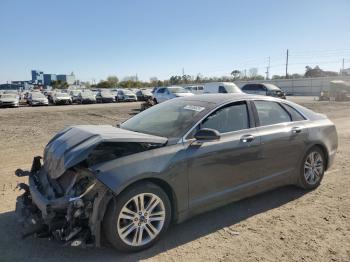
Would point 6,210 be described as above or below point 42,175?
below

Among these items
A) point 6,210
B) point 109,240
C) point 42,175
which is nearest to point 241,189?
point 109,240

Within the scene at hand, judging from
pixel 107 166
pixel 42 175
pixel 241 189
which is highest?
pixel 107 166

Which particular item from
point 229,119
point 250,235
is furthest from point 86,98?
point 250,235

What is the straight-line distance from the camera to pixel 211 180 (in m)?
3.94

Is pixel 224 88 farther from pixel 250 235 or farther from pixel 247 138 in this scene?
pixel 250 235

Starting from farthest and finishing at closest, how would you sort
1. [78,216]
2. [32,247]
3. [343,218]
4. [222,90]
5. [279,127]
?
[222,90], [279,127], [343,218], [32,247], [78,216]

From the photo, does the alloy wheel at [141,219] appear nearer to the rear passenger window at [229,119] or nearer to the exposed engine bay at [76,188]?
the exposed engine bay at [76,188]

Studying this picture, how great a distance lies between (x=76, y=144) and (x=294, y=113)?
3.46 metres

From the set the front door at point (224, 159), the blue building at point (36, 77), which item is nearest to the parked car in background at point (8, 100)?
the front door at point (224, 159)

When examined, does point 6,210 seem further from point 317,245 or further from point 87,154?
point 317,245

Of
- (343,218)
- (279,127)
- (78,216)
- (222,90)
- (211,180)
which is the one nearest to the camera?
(78,216)

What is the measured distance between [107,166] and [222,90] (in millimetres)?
20705

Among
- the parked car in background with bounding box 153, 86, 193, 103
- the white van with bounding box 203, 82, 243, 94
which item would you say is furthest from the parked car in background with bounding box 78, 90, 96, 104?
the white van with bounding box 203, 82, 243, 94

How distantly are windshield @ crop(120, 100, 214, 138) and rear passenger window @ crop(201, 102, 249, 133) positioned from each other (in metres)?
0.13
